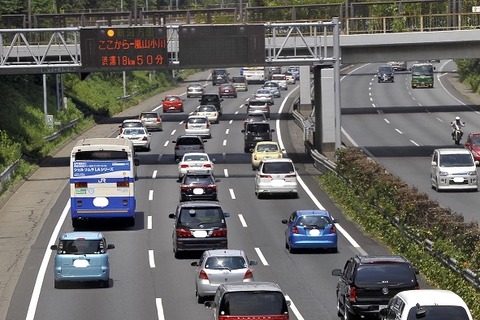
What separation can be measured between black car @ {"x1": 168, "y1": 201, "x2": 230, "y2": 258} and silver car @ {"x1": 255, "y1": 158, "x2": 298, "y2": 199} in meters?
14.2

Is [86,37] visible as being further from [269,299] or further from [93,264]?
[269,299]

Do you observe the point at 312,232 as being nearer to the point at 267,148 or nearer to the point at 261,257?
the point at 261,257

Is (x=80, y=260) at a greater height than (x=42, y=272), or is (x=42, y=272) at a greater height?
(x=80, y=260)

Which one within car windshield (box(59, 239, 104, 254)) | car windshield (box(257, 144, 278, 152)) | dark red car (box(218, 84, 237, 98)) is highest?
car windshield (box(59, 239, 104, 254))

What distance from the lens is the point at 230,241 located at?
42094mm

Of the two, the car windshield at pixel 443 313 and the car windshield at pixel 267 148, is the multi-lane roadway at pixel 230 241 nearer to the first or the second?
the car windshield at pixel 267 148

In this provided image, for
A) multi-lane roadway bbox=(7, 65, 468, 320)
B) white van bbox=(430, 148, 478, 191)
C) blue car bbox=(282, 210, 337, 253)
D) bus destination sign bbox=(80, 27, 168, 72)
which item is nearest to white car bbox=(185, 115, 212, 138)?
multi-lane roadway bbox=(7, 65, 468, 320)

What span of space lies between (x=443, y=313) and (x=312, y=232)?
1922 centimetres

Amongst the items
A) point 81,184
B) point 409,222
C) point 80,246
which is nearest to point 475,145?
point 81,184

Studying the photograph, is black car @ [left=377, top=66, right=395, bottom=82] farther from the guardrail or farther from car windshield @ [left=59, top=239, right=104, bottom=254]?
car windshield @ [left=59, top=239, right=104, bottom=254]

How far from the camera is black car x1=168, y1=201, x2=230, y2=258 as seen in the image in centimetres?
3809

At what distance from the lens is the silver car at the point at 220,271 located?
98.3 ft

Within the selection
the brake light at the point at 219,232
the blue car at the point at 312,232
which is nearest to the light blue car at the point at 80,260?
the brake light at the point at 219,232

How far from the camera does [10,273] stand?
36688 mm
